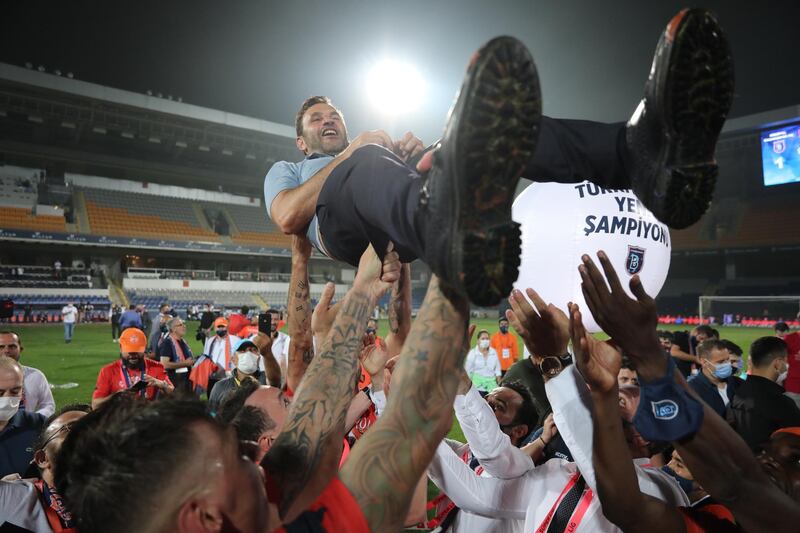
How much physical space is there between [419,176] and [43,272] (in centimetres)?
3575

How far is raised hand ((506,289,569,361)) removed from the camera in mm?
1760

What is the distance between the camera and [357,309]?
6.11 feet

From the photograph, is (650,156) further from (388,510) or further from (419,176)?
(388,510)

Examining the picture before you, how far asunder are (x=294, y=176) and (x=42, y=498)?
2090 millimetres

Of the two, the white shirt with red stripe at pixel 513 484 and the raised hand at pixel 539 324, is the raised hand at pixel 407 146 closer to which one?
the raised hand at pixel 539 324

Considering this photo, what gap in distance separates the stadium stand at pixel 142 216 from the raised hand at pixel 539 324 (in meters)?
35.5

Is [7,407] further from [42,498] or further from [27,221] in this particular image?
[27,221]

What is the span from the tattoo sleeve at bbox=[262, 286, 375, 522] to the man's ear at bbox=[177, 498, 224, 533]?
0.22 metres

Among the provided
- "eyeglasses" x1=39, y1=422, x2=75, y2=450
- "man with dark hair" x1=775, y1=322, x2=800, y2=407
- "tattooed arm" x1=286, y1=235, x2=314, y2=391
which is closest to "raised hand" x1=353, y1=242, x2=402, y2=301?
"tattooed arm" x1=286, y1=235, x2=314, y2=391

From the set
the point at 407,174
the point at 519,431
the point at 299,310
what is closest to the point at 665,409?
the point at 407,174

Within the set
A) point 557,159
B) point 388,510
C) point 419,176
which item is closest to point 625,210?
point 557,159

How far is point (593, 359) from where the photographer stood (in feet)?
5.06

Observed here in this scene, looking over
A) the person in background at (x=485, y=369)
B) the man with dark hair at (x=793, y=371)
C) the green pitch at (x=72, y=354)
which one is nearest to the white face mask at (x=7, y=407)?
the green pitch at (x=72, y=354)

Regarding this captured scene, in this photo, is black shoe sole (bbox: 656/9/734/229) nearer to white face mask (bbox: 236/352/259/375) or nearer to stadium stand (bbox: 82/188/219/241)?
white face mask (bbox: 236/352/259/375)
